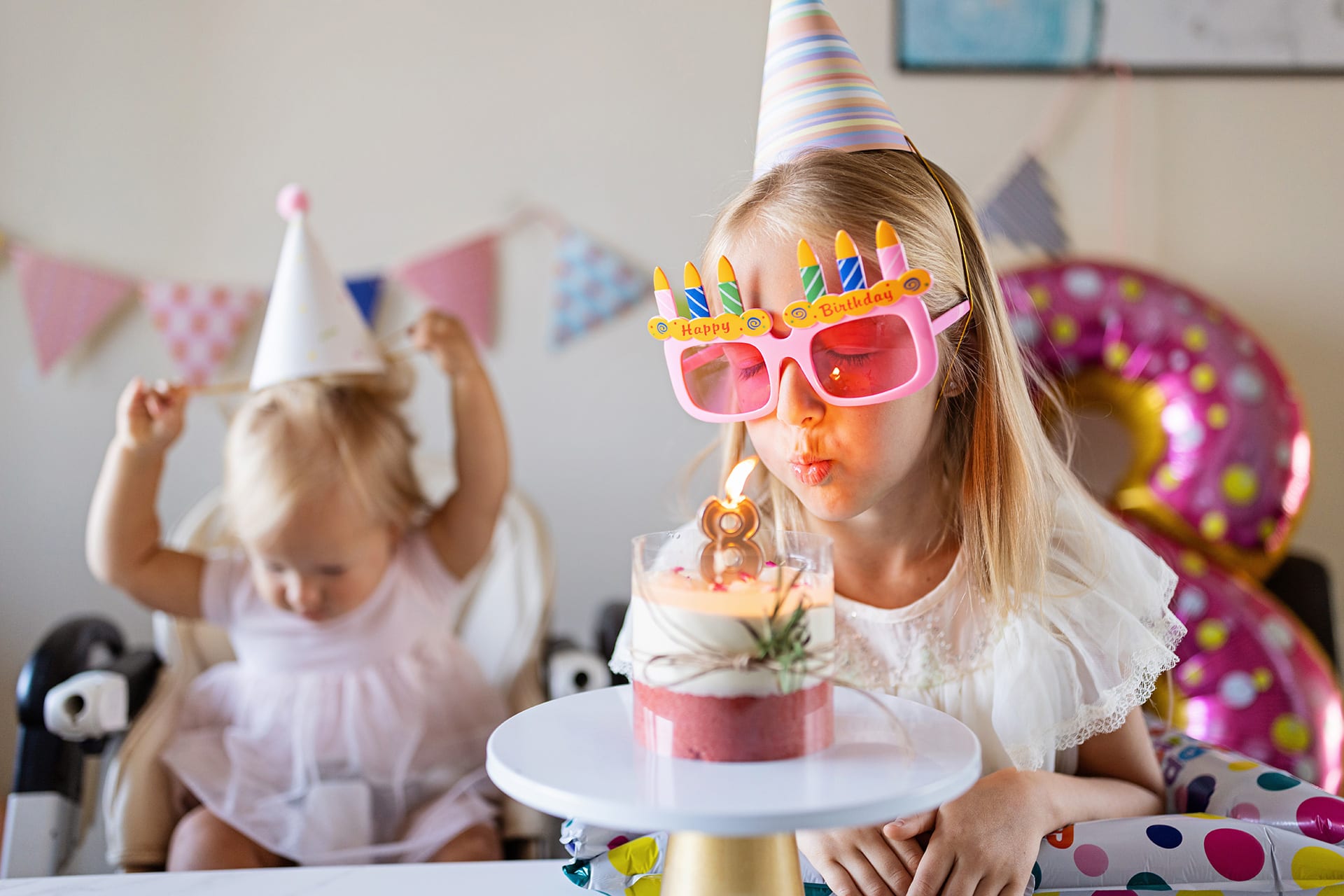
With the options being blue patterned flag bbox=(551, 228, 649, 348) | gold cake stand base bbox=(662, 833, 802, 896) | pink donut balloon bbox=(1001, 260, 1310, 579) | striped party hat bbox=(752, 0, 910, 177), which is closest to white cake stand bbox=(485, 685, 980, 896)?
gold cake stand base bbox=(662, 833, 802, 896)

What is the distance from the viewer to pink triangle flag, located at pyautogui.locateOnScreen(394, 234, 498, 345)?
1866 millimetres

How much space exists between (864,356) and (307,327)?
83 centimetres

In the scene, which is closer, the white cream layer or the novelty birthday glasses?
the white cream layer

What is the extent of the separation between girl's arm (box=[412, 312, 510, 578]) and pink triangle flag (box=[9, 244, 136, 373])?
29.3 inches

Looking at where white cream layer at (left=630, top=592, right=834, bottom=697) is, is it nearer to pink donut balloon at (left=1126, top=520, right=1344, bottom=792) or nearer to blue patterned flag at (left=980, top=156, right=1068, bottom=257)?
pink donut balloon at (left=1126, top=520, right=1344, bottom=792)

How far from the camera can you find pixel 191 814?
1246mm

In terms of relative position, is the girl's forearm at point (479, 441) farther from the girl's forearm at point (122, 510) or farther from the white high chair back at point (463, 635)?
the girl's forearm at point (122, 510)

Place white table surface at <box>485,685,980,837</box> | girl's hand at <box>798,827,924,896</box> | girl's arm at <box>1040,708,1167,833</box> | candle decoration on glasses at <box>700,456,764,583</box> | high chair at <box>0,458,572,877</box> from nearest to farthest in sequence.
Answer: white table surface at <box>485,685,980,837</box> < candle decoration on glasses at <box>700,456,764,583</box> < girl's hand at <box>798,827,924,896</box> < girl's arm at <box>1040,708,1167,833</box> < high chair at <box>0,458,572,877</box>

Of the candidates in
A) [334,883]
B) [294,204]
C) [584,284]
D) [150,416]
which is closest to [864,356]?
[334,883]

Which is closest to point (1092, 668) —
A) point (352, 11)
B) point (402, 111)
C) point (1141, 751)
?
point (1141, 751)

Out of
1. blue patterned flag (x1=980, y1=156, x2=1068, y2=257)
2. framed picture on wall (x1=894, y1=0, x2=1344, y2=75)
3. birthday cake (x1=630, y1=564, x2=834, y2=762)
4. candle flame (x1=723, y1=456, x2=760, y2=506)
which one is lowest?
birthday cake (x1=630, y1=564, x2=834, y2=762)

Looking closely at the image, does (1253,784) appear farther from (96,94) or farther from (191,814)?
(96,94)

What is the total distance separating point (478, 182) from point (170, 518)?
32.0 inches

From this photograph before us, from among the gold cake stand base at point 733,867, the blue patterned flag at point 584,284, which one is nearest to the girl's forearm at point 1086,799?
the gold cake stand base at point 733,867
